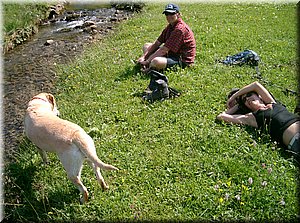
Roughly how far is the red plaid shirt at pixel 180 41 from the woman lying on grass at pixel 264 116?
255 cm

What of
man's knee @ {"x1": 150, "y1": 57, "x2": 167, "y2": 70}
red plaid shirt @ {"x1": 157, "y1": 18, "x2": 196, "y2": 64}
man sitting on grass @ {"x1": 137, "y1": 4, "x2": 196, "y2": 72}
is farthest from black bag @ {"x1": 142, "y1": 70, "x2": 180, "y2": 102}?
red plaid shirt @ {"x1": 157, "y1": 18, "x2": 196, "y2": 64}

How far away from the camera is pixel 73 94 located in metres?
9.15

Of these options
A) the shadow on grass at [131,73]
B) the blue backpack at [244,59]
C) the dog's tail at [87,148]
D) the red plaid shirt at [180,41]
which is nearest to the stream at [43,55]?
the shadow on grass at [131,73]

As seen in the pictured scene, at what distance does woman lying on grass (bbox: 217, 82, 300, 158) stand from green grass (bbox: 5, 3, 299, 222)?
19 cm

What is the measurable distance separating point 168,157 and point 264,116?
6.39 feet

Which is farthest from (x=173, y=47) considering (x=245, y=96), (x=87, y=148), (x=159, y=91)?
(x=87, y=148)

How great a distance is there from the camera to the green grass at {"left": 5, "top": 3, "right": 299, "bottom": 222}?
4957 millimetres

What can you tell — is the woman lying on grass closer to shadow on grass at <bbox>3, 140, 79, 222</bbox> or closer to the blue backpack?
the blue backpack

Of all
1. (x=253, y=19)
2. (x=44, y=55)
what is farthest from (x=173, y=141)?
(x=253, y=19)

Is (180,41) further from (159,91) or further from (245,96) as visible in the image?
(245,96)

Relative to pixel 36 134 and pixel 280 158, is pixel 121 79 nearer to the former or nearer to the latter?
pixel 36 134

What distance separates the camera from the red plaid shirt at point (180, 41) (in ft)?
29.8

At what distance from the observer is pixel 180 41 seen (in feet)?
30.0

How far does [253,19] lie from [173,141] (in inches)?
383
